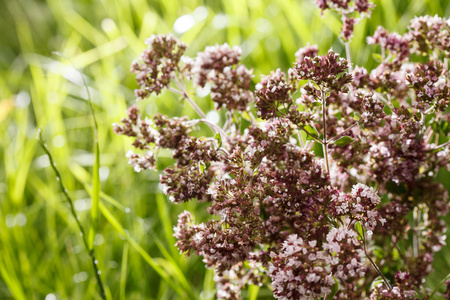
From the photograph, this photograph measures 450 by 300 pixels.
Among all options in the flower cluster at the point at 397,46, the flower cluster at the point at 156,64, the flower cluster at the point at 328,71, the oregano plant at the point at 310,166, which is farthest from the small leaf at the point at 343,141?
the flower cluster at the point at 156,64

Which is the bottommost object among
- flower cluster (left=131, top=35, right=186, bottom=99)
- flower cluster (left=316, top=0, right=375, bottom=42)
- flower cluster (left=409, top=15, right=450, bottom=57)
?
flower cluster (left=409, top=15, right=450, bottom=57)

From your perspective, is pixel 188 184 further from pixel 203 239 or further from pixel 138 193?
pixel 138 193

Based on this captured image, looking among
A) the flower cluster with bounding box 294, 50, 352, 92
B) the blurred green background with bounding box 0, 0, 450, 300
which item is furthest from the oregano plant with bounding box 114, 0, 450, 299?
the blurred green background with bounding box 0, 0, 450, 300

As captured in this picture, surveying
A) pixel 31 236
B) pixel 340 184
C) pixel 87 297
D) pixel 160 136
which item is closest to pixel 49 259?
pixel 31 236

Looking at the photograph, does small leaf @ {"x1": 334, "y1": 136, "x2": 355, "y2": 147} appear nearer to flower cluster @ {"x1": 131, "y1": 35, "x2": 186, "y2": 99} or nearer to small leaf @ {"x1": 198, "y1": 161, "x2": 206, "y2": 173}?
small leaf @ {"x1": 198, "y1": 161, "x2": 206, "y2": 173}

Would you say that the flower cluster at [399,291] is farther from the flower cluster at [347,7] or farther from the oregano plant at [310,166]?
the flower cluster at [347,7]
